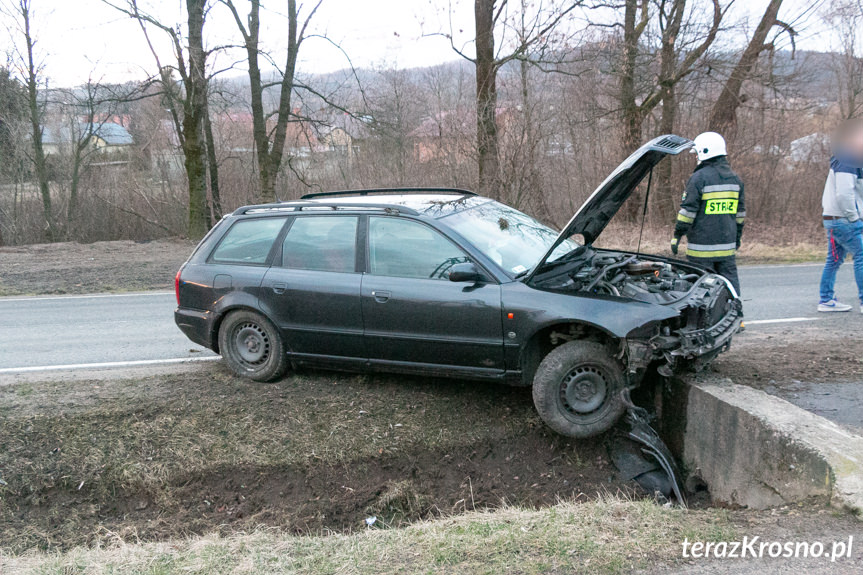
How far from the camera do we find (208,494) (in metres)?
4.54

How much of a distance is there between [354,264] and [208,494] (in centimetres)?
208

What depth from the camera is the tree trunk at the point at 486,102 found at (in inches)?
534

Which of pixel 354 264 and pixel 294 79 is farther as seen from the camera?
pixel 294 79

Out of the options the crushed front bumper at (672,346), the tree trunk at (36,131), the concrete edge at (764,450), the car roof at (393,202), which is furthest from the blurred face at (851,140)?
the tree trunk at (36,131)

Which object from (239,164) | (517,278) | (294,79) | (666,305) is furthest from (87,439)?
(239,164)

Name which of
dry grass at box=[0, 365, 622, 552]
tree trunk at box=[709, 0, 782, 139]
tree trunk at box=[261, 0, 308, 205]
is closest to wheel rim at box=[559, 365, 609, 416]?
dry grass at box=[0, 365, 622, 552]

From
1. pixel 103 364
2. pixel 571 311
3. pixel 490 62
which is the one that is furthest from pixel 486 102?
pixel 571 311

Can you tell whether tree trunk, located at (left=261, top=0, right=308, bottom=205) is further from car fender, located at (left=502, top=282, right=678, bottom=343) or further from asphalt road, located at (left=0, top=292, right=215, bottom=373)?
car fender, located at (left=502, top=282, right=678, bottom=343)

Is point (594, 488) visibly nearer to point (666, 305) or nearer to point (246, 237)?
point (666, 305)

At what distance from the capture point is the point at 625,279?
4715 millimetres

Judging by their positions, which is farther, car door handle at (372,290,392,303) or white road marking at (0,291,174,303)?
white road marking at (0,291,174,303)

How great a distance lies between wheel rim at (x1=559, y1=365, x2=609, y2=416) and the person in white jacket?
4.70 meters

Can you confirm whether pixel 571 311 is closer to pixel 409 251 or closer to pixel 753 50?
pixel 409 251

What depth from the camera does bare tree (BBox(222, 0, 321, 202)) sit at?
1873cm
